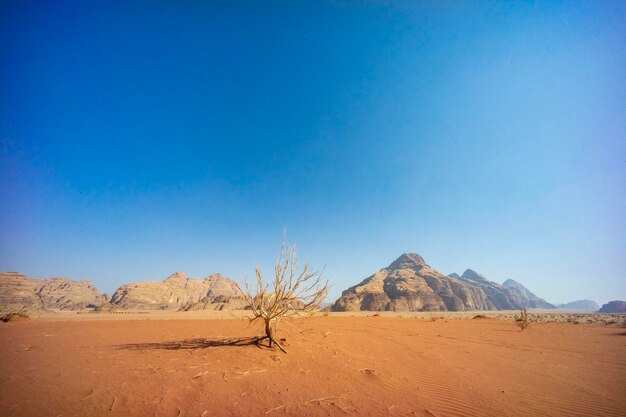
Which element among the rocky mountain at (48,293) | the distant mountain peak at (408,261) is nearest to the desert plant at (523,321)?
the rocky mountain at (48,293)

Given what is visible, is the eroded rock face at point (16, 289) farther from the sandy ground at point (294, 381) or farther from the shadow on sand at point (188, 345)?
the sandy ground at point (294, 381)

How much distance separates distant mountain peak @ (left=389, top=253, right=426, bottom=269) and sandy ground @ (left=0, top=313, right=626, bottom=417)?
111813 mm

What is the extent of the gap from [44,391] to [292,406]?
4.01m

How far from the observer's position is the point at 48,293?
85.7 metres

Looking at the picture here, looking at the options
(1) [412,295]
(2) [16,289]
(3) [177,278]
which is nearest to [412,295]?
(1) [412,295]

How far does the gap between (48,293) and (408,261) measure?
142 meters

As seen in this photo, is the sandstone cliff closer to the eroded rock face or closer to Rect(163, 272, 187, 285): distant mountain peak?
the eroded rock face

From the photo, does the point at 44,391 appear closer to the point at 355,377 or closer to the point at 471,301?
the point at 355,377

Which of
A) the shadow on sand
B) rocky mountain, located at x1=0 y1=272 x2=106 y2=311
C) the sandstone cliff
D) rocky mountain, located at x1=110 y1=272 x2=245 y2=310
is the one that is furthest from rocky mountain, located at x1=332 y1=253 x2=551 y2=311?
rocky mountain, located at x1=0 y1=272 x2=106 y2=311

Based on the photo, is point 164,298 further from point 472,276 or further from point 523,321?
point 472,276

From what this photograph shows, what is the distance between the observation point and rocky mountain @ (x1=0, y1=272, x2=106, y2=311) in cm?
5165

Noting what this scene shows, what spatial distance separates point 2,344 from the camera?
→ 7.46 meters

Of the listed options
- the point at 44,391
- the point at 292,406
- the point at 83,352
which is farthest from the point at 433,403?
the point at 83,352

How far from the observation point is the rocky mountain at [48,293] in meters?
51.7
